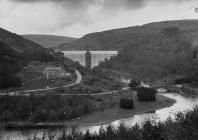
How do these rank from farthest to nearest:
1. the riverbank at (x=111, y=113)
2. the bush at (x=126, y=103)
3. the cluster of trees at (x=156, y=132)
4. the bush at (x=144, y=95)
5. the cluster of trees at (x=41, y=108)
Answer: the bush at (x=144, y=95)
the bush at (x=126, y=103)
the cluster of trees at (x=41, y=108)
the riverbank at (x=111, y=113)
the cluster of trees at (x=156, y=132)

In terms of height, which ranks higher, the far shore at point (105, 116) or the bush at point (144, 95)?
the bush at point (144, 95)

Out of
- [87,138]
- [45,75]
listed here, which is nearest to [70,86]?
[45,75]

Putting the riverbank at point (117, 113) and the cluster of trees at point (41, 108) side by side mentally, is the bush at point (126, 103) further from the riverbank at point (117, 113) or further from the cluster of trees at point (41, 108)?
the cluster of trees at point (41, 108)

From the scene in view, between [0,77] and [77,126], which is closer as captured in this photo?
[77,126]

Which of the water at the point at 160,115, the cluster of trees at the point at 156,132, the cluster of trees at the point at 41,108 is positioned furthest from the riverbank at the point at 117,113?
the cluster of trees at the point at 156,132

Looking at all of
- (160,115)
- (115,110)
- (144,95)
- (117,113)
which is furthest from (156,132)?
(144,95)

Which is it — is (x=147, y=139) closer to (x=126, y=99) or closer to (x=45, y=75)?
(x=126, y=99)

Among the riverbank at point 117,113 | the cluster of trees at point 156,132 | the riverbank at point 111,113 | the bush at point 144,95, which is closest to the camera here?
the cluster of trees at point 156,132

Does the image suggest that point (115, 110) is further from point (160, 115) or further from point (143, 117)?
point (160, 115)
